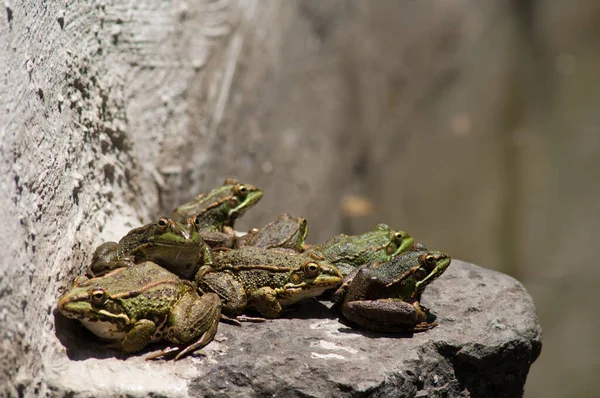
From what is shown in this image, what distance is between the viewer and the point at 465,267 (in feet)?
16.6

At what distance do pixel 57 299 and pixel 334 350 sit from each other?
155 centimetres

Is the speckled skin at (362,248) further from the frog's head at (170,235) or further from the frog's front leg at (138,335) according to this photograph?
the frog's front leg at (138,335)

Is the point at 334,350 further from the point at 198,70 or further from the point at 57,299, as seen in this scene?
the point at 198,70

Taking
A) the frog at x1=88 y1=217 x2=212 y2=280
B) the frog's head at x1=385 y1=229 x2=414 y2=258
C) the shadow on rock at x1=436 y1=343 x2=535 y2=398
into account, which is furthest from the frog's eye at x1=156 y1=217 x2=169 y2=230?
the shadow on rock at x1=436 y1=343 x2=535 y2=398

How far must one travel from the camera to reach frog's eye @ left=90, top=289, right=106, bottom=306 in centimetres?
365

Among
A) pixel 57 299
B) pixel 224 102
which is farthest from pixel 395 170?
pixel 57 299

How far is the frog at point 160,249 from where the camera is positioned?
415 cm

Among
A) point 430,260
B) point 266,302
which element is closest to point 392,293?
point 430,260

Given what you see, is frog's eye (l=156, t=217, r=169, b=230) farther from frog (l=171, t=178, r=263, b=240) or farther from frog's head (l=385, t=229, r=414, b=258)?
frog's head (l=385, t=229, r=414, b=258)

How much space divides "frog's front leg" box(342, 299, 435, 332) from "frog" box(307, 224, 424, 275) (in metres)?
0.41

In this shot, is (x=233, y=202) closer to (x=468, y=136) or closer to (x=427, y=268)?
(x=427, y=268)

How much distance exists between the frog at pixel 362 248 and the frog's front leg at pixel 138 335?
1.20 metres

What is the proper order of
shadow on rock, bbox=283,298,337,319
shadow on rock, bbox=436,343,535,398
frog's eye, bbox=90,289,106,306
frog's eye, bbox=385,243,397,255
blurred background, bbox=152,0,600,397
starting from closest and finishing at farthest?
1. frog's eye, bbox=90,289,106,306
2. shadow on rock, bbox=436,343,535,398
3. shadow on rock, bbox=283,298,337,319
4. frog's eye, bbox=385,243,397,255
5. blurred background, bbox=152,0,600,397

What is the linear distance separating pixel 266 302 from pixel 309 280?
0.95 ft
